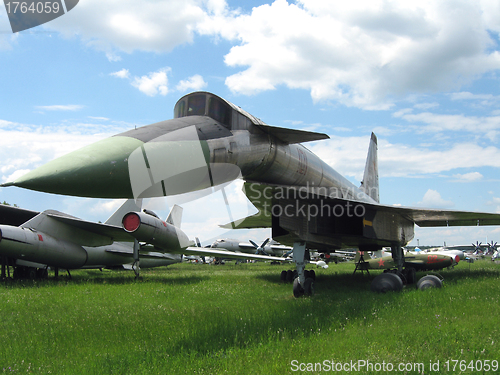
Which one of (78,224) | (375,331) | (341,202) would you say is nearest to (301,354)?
(375,331)

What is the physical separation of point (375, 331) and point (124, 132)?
412cm

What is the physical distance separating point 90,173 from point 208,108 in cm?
243

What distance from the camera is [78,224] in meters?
13.5

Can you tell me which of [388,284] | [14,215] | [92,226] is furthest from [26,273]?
[388,284]

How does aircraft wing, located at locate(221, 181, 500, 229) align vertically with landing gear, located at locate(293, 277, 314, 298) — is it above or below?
above

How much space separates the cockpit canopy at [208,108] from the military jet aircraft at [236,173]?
16 mm

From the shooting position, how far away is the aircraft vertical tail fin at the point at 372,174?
16.0m

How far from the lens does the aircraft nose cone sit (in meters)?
3.28

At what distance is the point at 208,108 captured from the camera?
5363 millimetres

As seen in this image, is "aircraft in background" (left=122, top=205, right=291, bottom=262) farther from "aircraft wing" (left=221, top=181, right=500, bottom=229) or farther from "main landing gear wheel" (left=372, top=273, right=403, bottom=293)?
"main landing gear wheel" (left=372, top=273, right=403, bottom=293)

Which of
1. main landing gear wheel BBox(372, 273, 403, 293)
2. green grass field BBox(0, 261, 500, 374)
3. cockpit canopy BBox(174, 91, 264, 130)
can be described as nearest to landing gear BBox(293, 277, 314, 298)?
green grass field BBox(0, 261, 500, 374)

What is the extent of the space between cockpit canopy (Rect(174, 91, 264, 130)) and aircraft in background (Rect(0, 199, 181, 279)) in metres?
6.02

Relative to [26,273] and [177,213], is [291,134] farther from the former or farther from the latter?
[26,273]

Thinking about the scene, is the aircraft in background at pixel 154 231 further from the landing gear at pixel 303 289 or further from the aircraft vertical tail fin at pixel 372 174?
the aircraft vertical tail fin at pixel 372 174
